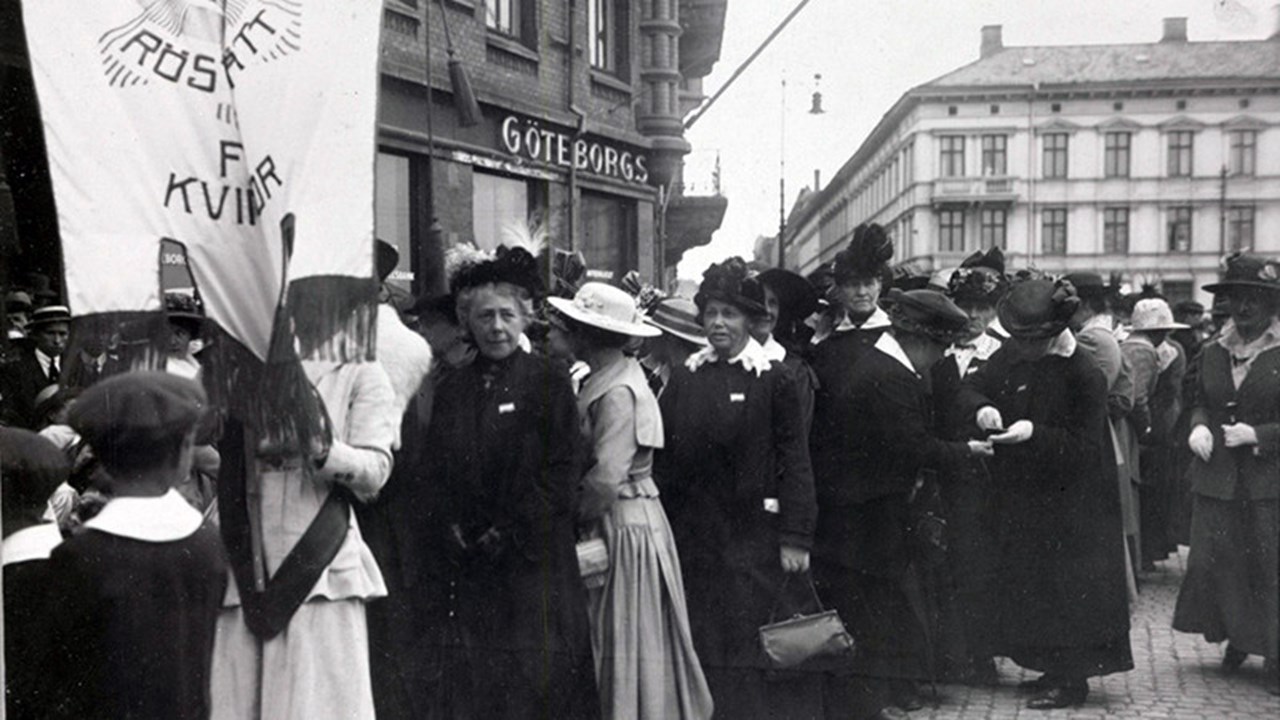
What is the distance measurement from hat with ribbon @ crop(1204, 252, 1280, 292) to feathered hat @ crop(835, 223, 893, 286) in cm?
133

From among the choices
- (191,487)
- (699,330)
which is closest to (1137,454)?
(699,330)

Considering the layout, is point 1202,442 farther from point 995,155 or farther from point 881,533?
point 995,155

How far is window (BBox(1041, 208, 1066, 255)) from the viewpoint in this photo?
4.97 meters

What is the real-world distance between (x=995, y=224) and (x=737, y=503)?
66.2 inches

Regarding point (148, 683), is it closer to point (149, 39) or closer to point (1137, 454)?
point (149, 39)

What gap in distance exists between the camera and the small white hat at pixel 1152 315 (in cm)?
809

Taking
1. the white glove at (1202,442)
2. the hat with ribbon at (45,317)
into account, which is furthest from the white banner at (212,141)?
the white glove at (1202,442)

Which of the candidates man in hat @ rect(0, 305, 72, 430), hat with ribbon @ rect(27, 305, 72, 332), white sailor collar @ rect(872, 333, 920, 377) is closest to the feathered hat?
white sailor collar @ rect(872, 333, 920, 377)

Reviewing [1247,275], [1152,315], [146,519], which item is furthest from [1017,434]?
[146,519]

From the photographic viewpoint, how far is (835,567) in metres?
5.36

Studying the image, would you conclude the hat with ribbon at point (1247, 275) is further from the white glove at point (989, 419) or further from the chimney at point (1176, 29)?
the chimney at point (1176, 29)

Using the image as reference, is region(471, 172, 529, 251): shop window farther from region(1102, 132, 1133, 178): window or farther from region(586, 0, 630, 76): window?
region(1102, 132, 1133, 178): window

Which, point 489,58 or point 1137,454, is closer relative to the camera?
point 489,58

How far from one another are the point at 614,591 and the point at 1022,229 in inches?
89.8
